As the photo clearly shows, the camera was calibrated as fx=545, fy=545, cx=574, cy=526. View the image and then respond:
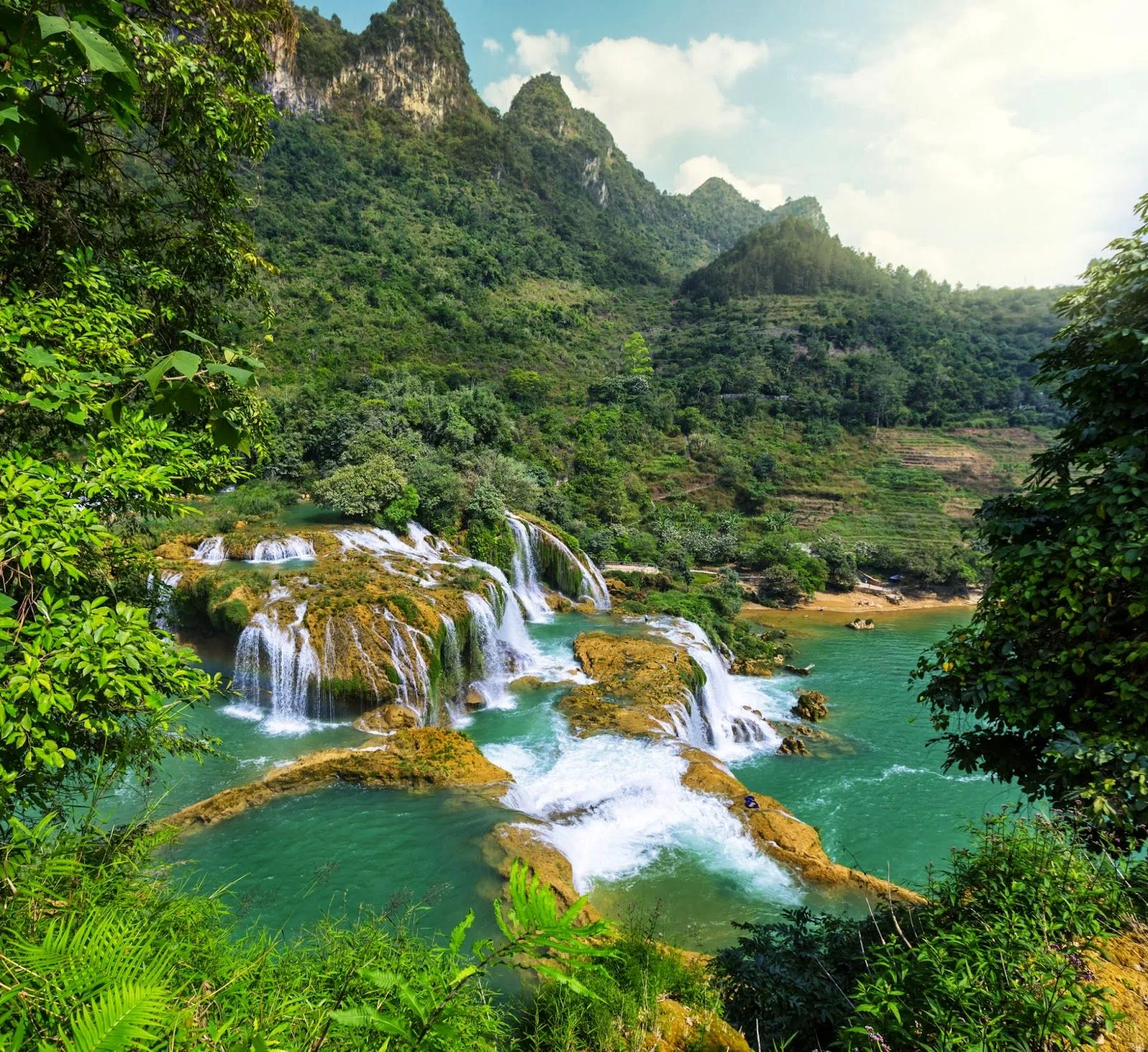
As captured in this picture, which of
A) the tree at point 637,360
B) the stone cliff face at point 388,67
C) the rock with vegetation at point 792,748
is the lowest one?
the rock with vegetation at point 792,748

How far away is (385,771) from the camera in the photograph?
27.7 ft

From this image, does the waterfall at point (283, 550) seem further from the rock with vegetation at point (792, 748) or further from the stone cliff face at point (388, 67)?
the stone cliff face at point (388, 67)

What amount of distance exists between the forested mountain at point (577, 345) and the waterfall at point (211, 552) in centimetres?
608

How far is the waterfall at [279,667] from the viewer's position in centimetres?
1031

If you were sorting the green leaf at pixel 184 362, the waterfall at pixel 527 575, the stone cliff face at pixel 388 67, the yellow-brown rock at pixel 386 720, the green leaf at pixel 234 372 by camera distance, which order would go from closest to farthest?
the green leaf at pixel 184 362, the green leaf at pixel 234 372, the yellow-brown rock at pixel 386 720, the waterfall at pixel 527 575, the stone cliff face at pixel 388 67

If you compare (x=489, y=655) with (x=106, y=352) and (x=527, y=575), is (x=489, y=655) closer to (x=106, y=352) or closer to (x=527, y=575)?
(x=527, y=575)

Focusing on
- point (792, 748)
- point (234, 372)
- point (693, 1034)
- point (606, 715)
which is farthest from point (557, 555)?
point (234, 372)

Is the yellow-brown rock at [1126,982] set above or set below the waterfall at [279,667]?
above

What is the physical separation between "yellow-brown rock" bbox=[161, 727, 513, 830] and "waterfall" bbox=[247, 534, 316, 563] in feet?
21.1

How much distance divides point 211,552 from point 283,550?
1.61 metres

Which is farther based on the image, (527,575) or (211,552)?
(527,575)

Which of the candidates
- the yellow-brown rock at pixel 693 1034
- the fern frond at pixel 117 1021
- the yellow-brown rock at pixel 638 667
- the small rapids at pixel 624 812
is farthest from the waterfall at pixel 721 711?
the fern frond at pixel 117 1021

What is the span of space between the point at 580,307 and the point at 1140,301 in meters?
64.8

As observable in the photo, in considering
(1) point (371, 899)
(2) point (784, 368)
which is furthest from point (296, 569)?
(2) point (784, 368)
